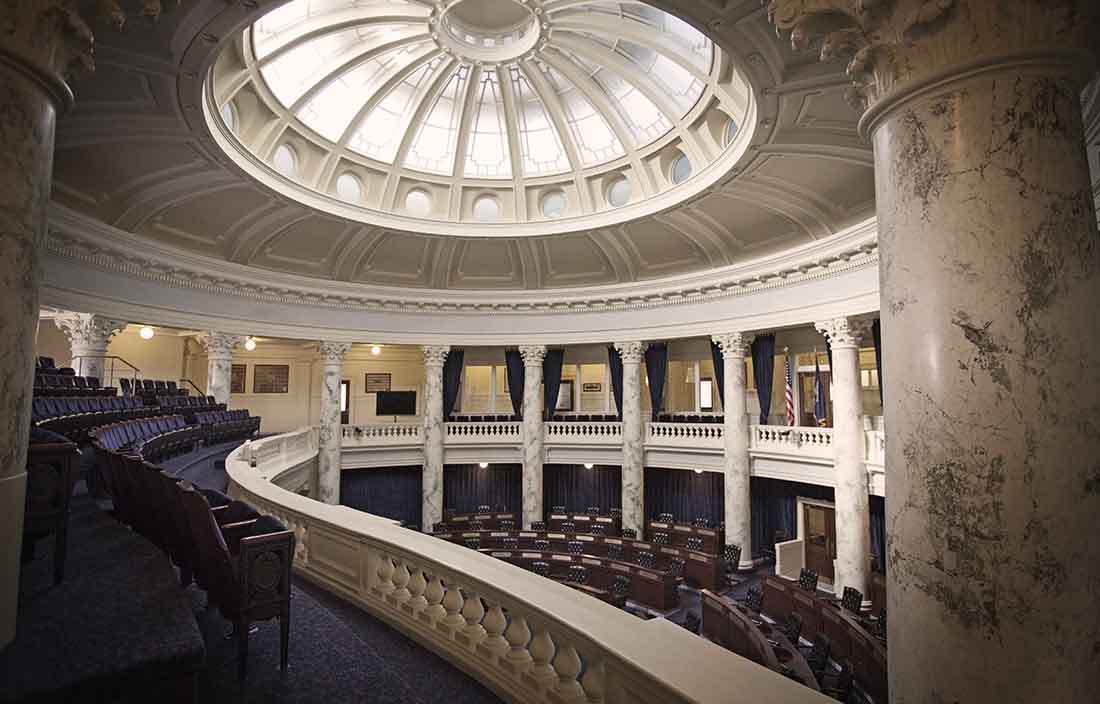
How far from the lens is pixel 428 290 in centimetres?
1778

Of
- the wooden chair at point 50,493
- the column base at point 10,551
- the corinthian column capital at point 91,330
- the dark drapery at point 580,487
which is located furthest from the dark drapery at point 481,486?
the column base at point 10,551

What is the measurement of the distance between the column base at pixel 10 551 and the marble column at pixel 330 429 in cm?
1442

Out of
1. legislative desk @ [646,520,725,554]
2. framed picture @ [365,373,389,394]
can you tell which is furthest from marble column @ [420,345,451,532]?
framed picture @ [365,373,389,394]

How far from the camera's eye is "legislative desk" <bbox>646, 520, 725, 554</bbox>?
15.0m

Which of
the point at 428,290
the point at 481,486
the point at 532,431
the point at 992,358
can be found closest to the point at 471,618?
the point at 992,358

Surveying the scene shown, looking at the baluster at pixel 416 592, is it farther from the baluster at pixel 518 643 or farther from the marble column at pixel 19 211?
the marble column at pixel 19 211

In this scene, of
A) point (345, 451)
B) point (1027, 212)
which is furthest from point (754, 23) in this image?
point (345, 451)

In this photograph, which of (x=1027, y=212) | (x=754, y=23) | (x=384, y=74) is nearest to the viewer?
(x=1027, y=212)

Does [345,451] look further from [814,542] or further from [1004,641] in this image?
[1004,641]

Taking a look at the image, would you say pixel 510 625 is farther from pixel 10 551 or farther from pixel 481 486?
pixel 481 486

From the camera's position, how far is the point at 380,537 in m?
4.11

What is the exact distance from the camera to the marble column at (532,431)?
57.3 ft

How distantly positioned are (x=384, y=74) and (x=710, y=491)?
1418 cm

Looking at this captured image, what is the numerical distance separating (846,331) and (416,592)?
37.2ft
